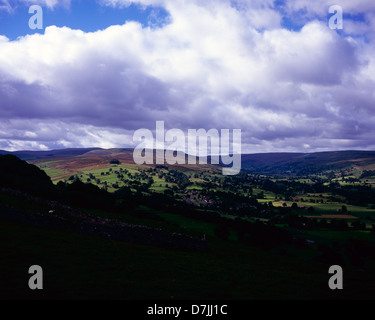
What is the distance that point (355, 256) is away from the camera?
194 feet

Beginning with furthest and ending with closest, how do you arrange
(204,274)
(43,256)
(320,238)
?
(320,238), (204,274), (43,256)

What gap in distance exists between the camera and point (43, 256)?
19.7 metres

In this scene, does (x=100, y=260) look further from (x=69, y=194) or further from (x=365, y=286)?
(x=69, y=194)

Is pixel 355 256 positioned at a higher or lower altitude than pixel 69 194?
lower
